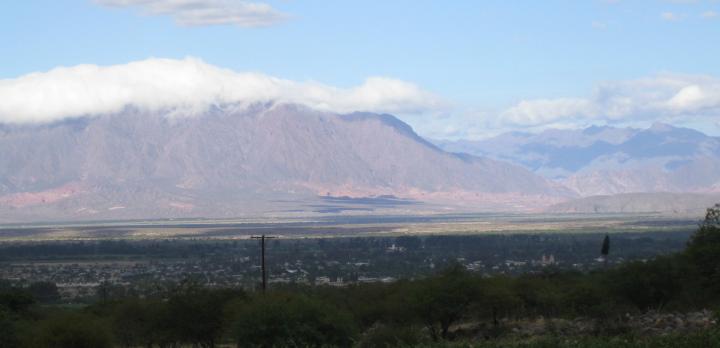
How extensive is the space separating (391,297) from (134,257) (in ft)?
423

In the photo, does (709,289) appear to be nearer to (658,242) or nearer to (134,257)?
(658,242)

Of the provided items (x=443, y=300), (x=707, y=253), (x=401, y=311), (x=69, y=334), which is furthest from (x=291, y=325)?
(x=707, y=253)

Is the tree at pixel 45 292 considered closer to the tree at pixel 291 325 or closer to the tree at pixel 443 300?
the tree at pixel 443 300

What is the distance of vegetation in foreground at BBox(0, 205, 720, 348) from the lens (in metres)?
52.0

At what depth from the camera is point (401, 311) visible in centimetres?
6900

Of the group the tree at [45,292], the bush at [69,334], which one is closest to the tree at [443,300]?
the bush at [69,334]

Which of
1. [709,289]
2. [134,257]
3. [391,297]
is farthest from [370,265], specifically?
[709,289]

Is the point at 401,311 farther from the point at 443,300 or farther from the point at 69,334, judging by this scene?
the point at 69,334

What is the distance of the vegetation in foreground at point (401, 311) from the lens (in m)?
52.0

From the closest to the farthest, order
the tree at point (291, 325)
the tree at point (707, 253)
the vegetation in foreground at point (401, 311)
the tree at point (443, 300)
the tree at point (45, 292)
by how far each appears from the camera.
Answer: the tree at point (291, 325)
the vegetation in foreground at point (401, 311)
the tree at point (707, 253)
the tree at point (443, 300)
the tree at point (45, 292)

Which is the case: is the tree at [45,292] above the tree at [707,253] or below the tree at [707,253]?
below

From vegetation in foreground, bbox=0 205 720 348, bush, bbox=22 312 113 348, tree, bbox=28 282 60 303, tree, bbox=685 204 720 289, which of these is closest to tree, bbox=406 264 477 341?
vegetation in foreground, bbox=0 205 720 348

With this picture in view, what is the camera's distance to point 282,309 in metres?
51.9

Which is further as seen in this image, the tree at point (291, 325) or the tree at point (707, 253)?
the tree at point (707, 253)
